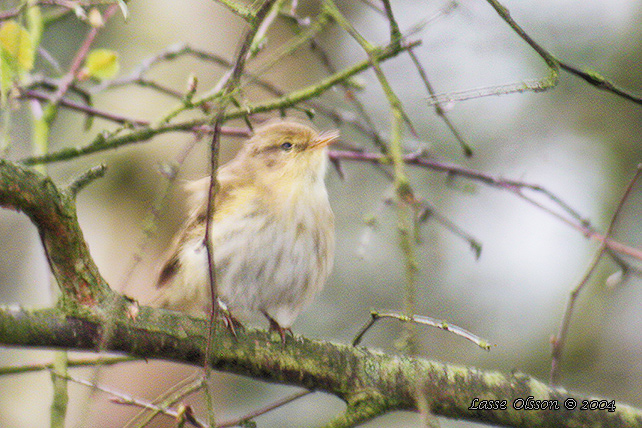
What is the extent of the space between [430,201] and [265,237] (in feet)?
9.16

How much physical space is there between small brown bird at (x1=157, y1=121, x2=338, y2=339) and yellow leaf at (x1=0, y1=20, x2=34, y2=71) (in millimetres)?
1333

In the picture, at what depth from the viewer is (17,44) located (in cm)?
210

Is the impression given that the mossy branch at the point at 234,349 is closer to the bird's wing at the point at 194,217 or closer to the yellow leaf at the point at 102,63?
the yellow leaf at the point at 102,63

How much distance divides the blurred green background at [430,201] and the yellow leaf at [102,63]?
2263 millimetres

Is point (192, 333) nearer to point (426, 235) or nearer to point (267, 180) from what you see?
point (267, 180)

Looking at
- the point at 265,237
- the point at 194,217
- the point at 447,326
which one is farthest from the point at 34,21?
the point at 447,326

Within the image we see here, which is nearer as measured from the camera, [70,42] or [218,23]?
[218,23]

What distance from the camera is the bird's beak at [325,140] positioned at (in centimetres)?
360

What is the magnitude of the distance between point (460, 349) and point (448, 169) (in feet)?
8.97

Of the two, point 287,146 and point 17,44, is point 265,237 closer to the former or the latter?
point 287,146

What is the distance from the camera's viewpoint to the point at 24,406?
4887 mm

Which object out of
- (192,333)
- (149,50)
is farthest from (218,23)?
(192,333)

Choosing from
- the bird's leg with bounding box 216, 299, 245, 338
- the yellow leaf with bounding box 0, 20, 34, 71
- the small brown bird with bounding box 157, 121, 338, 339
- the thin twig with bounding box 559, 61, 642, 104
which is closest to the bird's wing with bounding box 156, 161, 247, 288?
the small brown bird with bounding box 157, 121, 338, 339

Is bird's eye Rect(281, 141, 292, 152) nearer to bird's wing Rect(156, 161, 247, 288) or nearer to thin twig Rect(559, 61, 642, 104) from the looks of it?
bird's wing Rect(156, 161, 247, 288)
